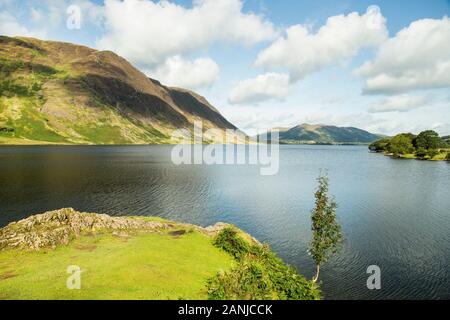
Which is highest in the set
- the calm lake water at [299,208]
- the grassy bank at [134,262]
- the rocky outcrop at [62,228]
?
the rocky outcrop at [62,228]

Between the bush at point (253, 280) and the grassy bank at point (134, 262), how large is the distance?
8 cm

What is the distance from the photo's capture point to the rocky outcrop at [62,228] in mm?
32781

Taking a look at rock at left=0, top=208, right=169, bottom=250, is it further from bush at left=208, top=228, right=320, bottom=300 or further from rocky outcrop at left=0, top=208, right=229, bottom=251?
bush at left=208, top=228, right=320, bottom=300

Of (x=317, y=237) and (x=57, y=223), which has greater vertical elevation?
(x=57, y=223)

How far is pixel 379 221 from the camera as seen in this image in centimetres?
6688

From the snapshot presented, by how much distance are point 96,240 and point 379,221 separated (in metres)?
60.4

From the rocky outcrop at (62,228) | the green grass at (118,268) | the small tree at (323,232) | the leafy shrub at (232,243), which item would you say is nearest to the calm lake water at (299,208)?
the small tree at (323,232)

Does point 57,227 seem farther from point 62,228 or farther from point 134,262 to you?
point 134,262

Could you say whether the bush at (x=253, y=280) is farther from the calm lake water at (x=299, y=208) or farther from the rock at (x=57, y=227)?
the rock at (x=57, y=227)

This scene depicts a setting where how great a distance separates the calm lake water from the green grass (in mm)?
17845

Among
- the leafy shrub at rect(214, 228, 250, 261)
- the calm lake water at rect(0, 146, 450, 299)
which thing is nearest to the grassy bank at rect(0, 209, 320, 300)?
the leafy shrub at rect(214, 228, 250, 261)
